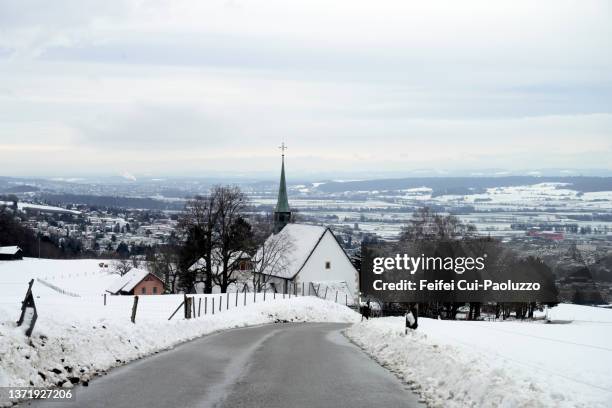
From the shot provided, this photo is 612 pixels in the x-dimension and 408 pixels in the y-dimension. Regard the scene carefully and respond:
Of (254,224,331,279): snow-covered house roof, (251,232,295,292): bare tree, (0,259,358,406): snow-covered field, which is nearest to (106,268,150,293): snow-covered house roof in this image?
(251,232,295,292): bare tree

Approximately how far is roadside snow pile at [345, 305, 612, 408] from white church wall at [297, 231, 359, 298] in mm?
52666

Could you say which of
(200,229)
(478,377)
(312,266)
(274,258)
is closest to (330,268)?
(312,266)

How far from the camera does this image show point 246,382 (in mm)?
13836

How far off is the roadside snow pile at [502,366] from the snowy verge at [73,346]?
6.39m

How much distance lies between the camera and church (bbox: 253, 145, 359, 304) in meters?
73.2

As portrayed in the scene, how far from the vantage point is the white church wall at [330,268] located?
74.1m

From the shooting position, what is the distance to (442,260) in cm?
4969

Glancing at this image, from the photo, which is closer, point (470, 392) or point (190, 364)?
point (470, 392)

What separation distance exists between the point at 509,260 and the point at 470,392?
165ft

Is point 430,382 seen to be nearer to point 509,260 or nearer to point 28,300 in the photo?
point 28,300

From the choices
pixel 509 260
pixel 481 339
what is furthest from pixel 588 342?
pixel 509 260

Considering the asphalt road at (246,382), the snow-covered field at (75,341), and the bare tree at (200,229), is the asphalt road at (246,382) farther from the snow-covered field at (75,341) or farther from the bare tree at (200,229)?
the bare tree at (200,229)

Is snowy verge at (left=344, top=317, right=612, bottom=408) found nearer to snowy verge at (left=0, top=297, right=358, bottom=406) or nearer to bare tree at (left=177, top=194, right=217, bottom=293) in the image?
snowy verge at (left=0, top=297, right=358, bottom=406)

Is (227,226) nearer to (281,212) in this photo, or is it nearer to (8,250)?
(281,212)
